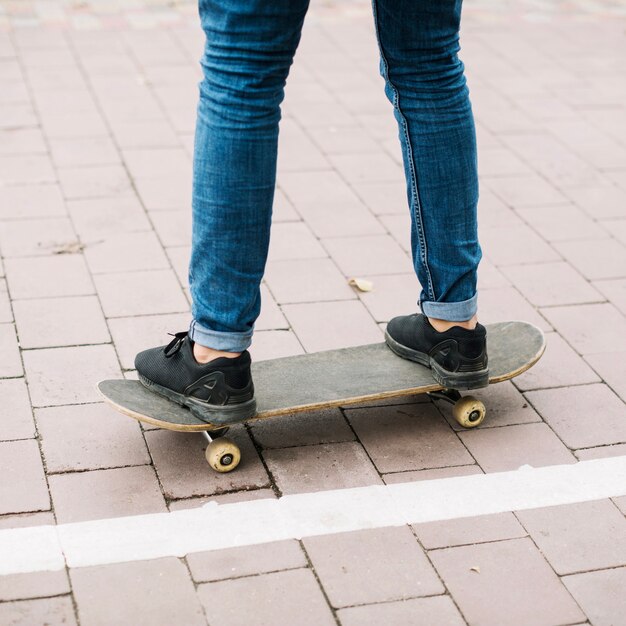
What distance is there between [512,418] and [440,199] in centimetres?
66

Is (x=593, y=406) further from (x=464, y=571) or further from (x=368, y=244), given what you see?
(x=368, y=244)

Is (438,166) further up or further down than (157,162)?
further up

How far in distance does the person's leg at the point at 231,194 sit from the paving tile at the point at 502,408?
2.07 feet

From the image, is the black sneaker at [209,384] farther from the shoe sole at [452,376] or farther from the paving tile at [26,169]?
the paving tile at [26,169]

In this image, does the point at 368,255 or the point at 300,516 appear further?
the point at 368,255

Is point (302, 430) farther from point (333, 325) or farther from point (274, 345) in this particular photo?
point (333, 325)

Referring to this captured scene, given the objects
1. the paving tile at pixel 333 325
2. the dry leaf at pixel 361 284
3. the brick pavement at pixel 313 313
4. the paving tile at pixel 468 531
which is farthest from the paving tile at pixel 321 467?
the dry leaf at pixel 361 284

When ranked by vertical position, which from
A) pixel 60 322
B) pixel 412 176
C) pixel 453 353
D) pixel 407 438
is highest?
pixel 412 176

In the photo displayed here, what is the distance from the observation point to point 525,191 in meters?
4.57

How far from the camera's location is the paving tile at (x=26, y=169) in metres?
4.46

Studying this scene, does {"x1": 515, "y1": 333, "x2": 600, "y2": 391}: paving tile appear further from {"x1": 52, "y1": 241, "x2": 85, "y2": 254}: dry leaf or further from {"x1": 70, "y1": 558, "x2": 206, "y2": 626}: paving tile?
{"x1": 52, "y1": 241, "x2": 85, "y2": 254}: dry leaf

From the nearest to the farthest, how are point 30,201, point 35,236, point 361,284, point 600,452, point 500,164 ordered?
point 600,452, point 361,284, point 35,236, point 30,201, point 500,164

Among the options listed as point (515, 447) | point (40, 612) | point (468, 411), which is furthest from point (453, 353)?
point (40, 612)

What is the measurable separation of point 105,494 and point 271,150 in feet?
2.93
